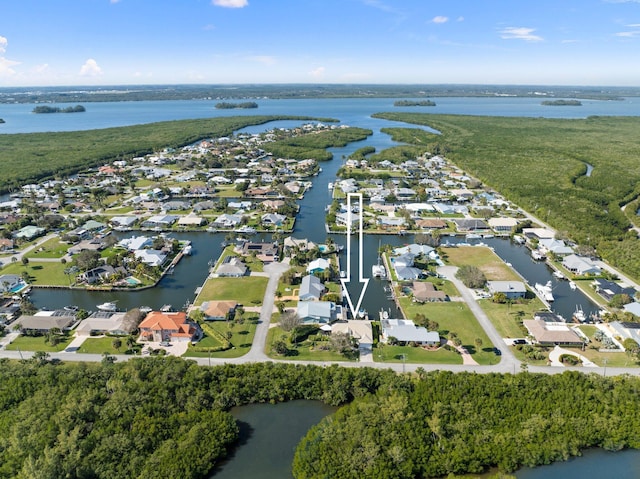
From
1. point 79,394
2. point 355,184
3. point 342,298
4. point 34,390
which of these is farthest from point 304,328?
point 355,184

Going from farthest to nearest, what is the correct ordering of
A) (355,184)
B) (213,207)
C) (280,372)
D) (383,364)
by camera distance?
(355,184) → (213,207) → (383,364) → (280,372)

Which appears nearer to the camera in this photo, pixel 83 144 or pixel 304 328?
pixel 304 328

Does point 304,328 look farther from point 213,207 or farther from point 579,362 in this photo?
point 213,207

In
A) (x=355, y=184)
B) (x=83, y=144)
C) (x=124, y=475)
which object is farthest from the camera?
(x=83, y=144)

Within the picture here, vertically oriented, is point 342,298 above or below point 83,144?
below

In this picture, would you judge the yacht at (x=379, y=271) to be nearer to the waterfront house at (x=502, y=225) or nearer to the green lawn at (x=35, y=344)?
the waterfront house at (x=502, y=225)

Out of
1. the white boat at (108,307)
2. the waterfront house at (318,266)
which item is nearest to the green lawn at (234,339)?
the white boat at (108,307)

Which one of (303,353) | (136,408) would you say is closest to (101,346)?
(136,408)
